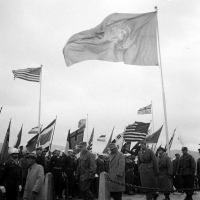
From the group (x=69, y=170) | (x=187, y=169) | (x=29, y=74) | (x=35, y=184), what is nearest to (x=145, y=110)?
A: (x=29, y=74)

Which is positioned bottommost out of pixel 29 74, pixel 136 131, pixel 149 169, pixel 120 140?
pixel 149 169

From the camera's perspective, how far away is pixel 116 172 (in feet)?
27.8

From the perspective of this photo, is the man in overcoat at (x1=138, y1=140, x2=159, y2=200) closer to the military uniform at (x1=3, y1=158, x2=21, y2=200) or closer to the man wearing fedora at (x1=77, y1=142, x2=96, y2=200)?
the man wearing fedora at (x1=77, y1=142, x2=96, y2=200)

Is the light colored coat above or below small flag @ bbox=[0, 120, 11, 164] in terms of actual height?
below

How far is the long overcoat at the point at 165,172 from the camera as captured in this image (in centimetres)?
1129

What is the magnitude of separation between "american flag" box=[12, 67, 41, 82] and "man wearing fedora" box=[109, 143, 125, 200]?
42.7ft

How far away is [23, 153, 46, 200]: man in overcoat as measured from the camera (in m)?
6.82

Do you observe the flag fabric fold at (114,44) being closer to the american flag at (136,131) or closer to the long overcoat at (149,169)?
the long overcoat at (149,169)

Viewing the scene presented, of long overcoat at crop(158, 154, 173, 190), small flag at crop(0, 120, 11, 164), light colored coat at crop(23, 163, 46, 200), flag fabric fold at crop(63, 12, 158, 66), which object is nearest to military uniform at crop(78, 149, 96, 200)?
light colored coat at crop(23, 163, 46, 200)

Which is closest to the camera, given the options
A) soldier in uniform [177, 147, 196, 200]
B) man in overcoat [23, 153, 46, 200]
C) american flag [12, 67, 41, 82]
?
man in overcoat [23, 153, 46, 200]

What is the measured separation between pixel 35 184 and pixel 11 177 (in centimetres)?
203

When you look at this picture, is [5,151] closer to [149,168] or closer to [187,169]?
[149,168]

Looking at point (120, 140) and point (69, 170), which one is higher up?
point (120, 140)

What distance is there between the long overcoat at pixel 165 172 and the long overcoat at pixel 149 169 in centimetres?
202
